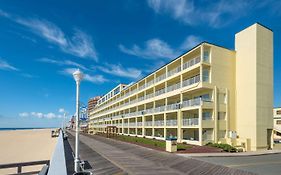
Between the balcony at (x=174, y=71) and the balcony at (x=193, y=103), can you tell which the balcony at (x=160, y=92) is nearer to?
the balcony at (x=174, y=71)

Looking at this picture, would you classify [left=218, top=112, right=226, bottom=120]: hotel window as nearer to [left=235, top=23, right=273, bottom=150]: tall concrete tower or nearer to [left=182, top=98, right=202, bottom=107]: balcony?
[left=235, top=23, right=273, bottom=150]: tall concrete tower

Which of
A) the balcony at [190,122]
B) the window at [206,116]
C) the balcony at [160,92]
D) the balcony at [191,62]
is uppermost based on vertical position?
the balcony at [191,62]

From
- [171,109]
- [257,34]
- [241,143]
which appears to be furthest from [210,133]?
[257,34]

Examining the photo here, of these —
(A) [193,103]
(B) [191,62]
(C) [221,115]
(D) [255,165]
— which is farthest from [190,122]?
(D) [255,165]

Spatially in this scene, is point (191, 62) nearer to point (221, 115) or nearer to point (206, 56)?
point (206, 56)

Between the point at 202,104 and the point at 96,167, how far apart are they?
17.1 m

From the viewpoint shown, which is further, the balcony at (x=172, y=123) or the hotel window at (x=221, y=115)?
the balcony at (x=172, y=123)

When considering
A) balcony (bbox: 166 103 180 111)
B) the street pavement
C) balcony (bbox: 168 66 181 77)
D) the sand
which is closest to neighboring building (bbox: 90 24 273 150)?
balcony (bbox: 166 103 180 111)

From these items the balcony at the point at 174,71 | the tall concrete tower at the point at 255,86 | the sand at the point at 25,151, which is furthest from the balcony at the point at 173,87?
the sand at the point at 25,151

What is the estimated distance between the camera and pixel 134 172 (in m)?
12.9

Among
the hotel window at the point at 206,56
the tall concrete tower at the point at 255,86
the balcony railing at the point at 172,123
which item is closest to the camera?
the tall concrete tower at the point at 255,86

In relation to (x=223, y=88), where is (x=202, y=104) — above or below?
below

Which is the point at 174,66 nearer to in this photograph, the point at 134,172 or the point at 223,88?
the point at 223,88

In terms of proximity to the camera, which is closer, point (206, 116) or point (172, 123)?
A: point (206, 116)
